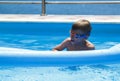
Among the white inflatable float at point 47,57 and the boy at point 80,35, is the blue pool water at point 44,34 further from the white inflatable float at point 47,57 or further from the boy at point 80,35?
the white inflatable float at point 47,57

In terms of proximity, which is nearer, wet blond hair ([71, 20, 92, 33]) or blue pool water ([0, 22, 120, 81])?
wet blond hair ([71, 20, 92, 33])

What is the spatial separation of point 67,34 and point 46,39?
0.49m

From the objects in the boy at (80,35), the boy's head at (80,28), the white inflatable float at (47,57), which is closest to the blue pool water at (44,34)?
the boy at (80,35)

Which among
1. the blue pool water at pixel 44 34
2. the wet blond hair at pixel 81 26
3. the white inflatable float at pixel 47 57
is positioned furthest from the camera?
the blue pool water at pixel 44 34

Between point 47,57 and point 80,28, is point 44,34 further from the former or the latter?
point 47,57

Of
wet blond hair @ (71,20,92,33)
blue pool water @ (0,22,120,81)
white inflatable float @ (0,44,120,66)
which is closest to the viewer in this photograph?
white inflatable float @ (0,44,120,66)

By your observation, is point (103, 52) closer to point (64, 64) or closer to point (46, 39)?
point (64, 64)

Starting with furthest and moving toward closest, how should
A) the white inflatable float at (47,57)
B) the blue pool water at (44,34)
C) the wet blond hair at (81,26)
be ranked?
1. the blue pool water at (44,34)
2. the wet blond hair at (81,26)
3. the white inflatable float at (47,57)

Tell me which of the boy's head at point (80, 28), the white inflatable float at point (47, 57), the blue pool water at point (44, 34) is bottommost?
the blue pool water at point (44, 34)

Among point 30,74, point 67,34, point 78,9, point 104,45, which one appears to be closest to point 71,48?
point 30,74

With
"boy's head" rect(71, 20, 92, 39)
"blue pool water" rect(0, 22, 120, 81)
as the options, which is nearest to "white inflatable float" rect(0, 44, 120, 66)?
"boy's head" rect(71, 20, 92, 39)

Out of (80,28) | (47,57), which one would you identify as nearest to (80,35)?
(80,28)

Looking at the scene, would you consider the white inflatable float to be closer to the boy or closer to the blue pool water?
the boy

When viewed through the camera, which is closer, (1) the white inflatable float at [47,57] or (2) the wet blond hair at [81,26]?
(1) the white inflatable float at [47,57]
